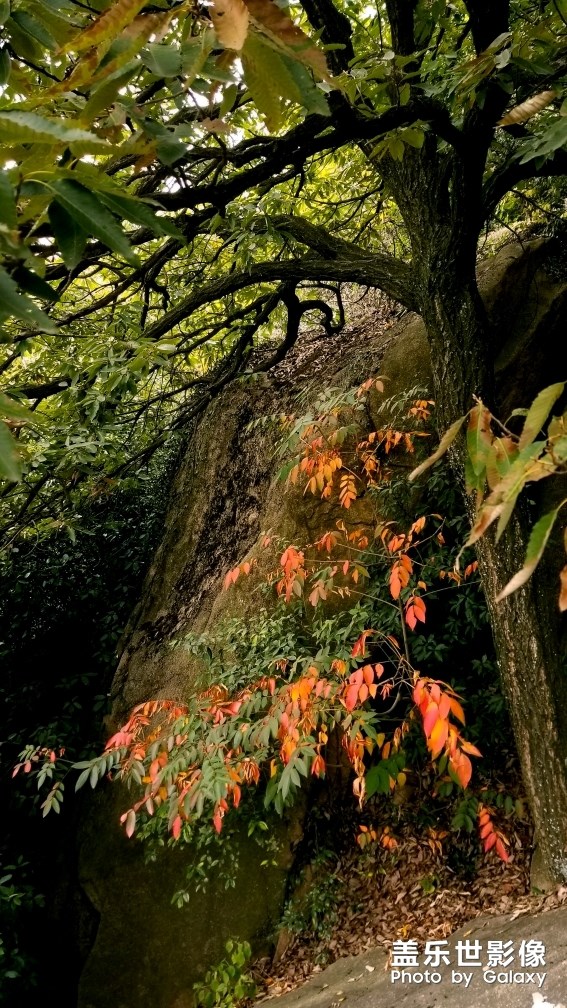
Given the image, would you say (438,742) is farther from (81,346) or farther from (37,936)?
(37,936)

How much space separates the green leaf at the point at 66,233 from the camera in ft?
3.11

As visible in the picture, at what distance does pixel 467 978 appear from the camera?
9.64ft

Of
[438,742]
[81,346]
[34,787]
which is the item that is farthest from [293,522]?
[34,787]

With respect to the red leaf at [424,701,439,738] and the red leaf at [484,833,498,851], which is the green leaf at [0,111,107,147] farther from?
the red leaf at [484,833,498,851]

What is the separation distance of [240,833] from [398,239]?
5883 millimetres

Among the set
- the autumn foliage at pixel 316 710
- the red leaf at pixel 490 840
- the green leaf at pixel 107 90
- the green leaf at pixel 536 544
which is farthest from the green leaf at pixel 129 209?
the red leaf at pixel 490 840

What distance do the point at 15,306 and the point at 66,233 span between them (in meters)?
0.21

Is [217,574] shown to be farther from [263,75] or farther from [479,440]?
[263,75]

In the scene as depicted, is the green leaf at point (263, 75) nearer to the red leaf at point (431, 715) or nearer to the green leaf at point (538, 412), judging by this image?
the green leaf at point (538, 412)

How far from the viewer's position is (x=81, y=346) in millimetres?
3953

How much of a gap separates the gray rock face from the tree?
42 centimetres

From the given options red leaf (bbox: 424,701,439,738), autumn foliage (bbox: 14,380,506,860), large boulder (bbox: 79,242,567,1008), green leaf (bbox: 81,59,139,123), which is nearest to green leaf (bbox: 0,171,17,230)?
green leaf (bbox: 81,59,139,123)

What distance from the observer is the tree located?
91 cm

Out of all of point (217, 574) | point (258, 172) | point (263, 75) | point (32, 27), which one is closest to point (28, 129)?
point (263, 75)
